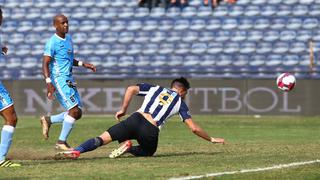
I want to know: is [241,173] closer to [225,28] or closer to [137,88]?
[137,88]

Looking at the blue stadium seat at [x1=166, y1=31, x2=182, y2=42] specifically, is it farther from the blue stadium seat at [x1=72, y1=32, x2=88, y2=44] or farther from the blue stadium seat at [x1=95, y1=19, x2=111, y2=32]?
the blue stadium seat at [x1=72, y1=32, x2=88, y2=44]

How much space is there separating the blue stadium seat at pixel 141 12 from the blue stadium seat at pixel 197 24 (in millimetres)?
1589

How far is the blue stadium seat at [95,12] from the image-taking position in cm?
2816

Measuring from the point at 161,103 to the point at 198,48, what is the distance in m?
14.5

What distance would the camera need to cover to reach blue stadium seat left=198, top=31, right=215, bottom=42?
26.9 metres

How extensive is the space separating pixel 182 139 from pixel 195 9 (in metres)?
11.1

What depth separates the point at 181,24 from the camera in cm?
2730

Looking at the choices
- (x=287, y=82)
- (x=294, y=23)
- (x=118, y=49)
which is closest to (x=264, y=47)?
(x=294, y=23)

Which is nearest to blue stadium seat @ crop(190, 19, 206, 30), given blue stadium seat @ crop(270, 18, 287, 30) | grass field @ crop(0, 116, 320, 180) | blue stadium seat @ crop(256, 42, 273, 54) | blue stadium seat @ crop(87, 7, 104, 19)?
blue stadium seat @ crop(256, 42, 273, 54)

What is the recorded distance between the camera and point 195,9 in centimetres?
2748

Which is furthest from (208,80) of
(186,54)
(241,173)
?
(241,173)

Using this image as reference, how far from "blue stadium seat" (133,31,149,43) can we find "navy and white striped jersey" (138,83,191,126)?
14.7m

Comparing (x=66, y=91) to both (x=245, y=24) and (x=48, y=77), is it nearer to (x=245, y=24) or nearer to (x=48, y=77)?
(x=48, y=77)

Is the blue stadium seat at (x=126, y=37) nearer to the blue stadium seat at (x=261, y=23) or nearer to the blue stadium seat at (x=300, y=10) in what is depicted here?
the blue stadium seat at (x=261, y=23)
